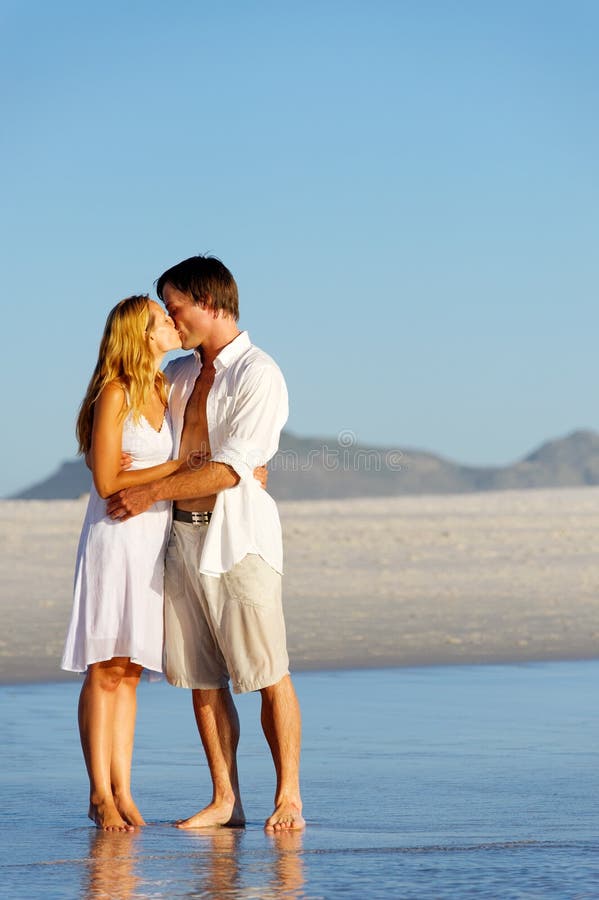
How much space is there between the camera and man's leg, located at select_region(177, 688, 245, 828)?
17.2 feet

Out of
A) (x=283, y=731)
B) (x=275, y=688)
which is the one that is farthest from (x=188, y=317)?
(x=283, y=731)

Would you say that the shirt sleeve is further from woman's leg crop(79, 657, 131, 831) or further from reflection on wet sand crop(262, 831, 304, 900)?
reflection on wet sand crop(262, 831, 304, 900)

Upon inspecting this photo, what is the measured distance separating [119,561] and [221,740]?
2.44ft

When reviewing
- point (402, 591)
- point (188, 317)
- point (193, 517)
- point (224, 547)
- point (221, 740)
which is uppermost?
point (188, 317)

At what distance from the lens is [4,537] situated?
2067 centimetres

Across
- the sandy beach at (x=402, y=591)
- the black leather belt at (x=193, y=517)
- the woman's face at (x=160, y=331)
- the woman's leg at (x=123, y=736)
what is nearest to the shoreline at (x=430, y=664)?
the sandy beach at (x=402, y=591)

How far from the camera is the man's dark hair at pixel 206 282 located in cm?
529

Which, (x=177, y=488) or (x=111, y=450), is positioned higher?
(x=111, y=450)

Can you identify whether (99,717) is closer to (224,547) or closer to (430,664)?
(224,547)

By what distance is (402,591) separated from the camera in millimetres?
13000

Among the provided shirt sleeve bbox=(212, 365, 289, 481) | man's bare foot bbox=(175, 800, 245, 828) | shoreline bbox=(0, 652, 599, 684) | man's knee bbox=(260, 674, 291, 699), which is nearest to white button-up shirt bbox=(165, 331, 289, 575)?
shirt sleeve bbox=(212, 365, 289, 481)

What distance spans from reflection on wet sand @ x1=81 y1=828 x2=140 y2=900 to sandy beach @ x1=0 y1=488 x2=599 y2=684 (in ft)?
11.8

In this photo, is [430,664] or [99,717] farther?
[430,664]

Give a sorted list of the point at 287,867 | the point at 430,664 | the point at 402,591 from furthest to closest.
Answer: the point at 402,591 → the point at 430,664 → the point at 287,867
